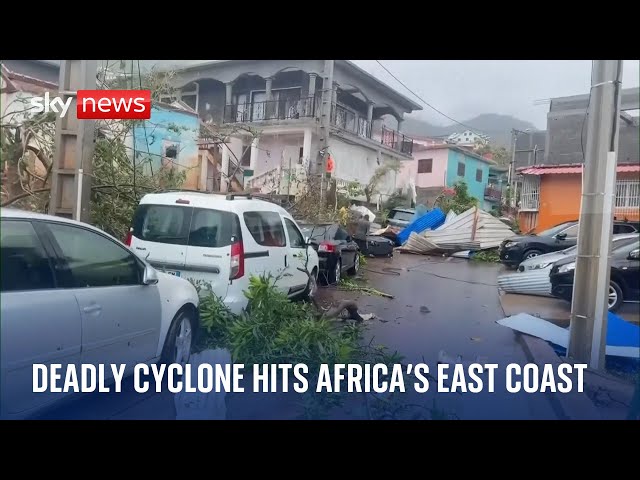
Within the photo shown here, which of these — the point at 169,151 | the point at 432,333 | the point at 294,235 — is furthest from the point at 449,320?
the point at 169,151

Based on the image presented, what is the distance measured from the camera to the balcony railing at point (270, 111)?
4.41m

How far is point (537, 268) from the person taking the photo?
435cm

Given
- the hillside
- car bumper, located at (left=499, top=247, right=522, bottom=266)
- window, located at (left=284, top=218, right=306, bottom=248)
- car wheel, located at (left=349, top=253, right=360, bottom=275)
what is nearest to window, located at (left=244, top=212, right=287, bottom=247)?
window, located at (left=284, top=218, right=306, bottom=248)

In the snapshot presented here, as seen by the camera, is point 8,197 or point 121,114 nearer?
point 8,197

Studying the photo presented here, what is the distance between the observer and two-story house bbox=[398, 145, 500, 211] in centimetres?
446

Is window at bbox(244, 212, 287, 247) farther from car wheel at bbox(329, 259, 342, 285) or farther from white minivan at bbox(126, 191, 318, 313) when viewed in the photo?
car wheel at bbox(329, 259, 342, 285)

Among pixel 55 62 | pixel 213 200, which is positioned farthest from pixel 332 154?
pixel 55 62

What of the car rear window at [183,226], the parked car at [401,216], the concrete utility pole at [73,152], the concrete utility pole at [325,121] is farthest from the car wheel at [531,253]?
the concrete utility pole at [73,152]

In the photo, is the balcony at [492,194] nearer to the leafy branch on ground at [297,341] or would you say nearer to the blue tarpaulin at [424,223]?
the blue tarpaulin at [424,223]

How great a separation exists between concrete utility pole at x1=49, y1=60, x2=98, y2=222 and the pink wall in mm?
2380

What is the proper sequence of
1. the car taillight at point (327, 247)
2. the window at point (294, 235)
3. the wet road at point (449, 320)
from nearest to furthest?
the wet road at point (449, 320) < the window at point (294, 235) < the car taillight at point (327, 247)

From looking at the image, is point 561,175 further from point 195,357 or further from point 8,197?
point 8,197

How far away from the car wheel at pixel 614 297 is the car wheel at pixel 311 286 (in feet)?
7.48
